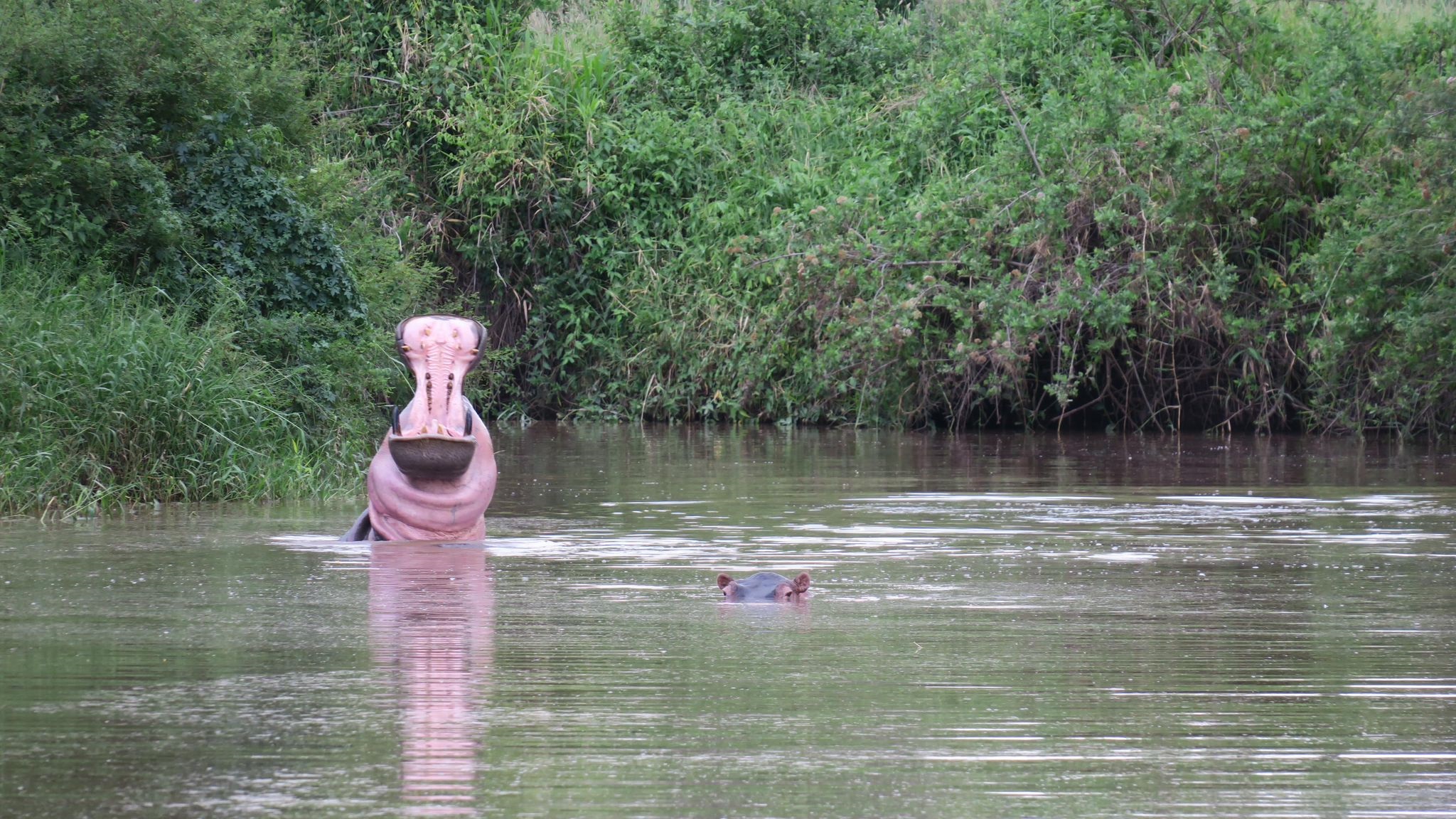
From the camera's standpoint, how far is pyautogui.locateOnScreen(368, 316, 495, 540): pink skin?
9289mm

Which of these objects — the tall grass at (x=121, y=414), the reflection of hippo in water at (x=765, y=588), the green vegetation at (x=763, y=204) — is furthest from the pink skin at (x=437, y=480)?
the green vegetation at (x=763, y=204)

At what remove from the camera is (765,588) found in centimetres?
786

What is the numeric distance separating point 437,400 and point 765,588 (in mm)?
2234

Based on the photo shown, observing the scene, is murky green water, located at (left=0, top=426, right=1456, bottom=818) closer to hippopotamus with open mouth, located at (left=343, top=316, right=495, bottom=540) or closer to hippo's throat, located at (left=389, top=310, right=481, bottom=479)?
hippopotamus with open mouth, located at (left=343, top=316, right=495, bottom=540)

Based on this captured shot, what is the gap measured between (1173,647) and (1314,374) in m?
13.9

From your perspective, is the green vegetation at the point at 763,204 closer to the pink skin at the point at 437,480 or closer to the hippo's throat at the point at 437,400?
the pink skin at the point at 437,480

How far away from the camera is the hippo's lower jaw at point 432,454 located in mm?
9398

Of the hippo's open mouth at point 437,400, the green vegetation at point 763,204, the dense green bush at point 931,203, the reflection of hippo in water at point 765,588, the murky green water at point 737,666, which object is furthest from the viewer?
the dense green bush at point 931,203

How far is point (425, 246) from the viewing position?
23.9 m

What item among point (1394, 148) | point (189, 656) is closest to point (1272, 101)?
point (1394, 148)

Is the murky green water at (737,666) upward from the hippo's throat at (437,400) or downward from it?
downward

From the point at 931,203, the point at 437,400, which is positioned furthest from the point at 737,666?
the point at 931,203

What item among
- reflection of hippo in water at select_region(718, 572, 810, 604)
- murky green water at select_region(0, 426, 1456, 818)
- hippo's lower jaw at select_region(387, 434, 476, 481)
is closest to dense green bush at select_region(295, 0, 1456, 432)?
murky green water at select_region(0, 426, 1456, 818)

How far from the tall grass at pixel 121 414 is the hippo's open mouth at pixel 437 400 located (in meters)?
2.77
